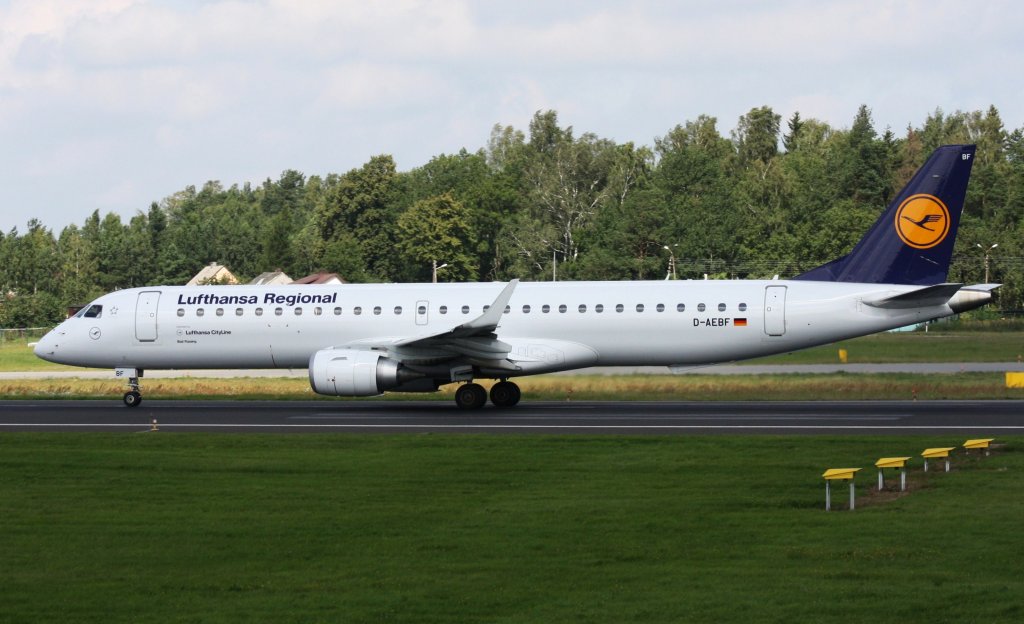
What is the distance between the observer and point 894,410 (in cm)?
3056

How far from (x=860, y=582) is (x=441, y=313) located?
22.6m

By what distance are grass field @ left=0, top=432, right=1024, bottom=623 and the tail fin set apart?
9079mm

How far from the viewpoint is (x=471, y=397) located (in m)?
33.2

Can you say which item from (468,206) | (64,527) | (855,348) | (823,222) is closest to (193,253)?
(468,206)

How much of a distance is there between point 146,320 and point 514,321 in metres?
10.4

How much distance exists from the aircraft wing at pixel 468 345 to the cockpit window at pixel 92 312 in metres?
9.23

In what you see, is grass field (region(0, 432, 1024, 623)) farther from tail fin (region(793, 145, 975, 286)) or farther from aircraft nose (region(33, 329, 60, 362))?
aircraft nose (region(33, 329, 60, 362))

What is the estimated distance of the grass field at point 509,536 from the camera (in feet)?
39.1

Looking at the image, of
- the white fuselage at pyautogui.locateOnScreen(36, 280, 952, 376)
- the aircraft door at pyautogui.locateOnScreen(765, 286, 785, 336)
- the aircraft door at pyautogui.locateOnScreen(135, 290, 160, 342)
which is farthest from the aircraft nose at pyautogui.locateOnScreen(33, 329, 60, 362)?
the aircraft door at pyautogui.locateOnScreen(765, 286, 785, 336)

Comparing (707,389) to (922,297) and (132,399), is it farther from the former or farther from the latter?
(132,399)

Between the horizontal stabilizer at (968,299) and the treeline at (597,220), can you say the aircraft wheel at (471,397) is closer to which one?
the horizontal stabilizer at (968,299)

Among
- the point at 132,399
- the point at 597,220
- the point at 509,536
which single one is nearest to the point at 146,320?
the point at 132,399

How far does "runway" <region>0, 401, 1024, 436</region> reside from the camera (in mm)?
26797

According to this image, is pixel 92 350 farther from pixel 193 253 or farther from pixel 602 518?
pixel 193 253
